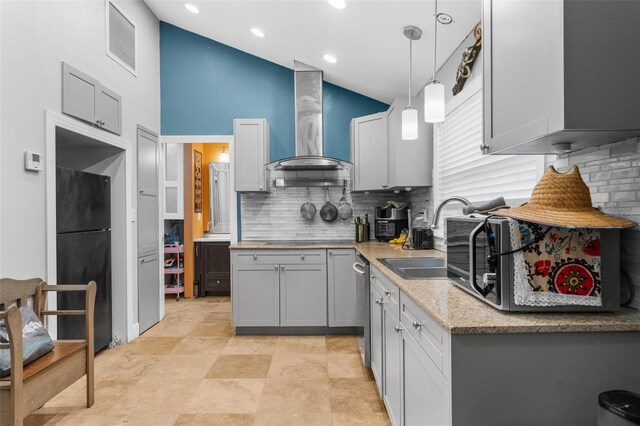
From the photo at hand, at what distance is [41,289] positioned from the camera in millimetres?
2295

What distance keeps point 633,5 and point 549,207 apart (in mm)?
602

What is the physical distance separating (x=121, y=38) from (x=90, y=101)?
35.4 inches

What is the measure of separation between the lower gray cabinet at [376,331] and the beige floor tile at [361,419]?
0.52 feet

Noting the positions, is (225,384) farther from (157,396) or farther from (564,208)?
(564,208)

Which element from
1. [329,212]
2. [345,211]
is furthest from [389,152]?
[329,212]

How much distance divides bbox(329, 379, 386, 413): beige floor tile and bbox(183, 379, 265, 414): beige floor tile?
1.66 feet

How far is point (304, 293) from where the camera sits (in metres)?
3.71

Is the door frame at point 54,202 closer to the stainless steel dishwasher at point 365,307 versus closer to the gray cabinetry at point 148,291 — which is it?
the gray cabinetry at point 148,291

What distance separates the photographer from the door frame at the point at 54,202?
251cm

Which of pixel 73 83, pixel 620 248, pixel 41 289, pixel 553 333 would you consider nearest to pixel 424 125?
pixel 620 248

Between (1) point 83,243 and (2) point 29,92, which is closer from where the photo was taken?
(2) point 29,92

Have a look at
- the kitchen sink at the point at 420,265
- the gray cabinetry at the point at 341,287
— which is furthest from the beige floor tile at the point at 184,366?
the kitchen sink at the point at 420,265

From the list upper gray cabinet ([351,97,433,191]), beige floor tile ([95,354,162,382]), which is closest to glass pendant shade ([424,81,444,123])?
upper gray cabinet ([351,97,433,191])

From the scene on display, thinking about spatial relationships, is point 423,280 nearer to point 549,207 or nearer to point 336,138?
point 549,207
